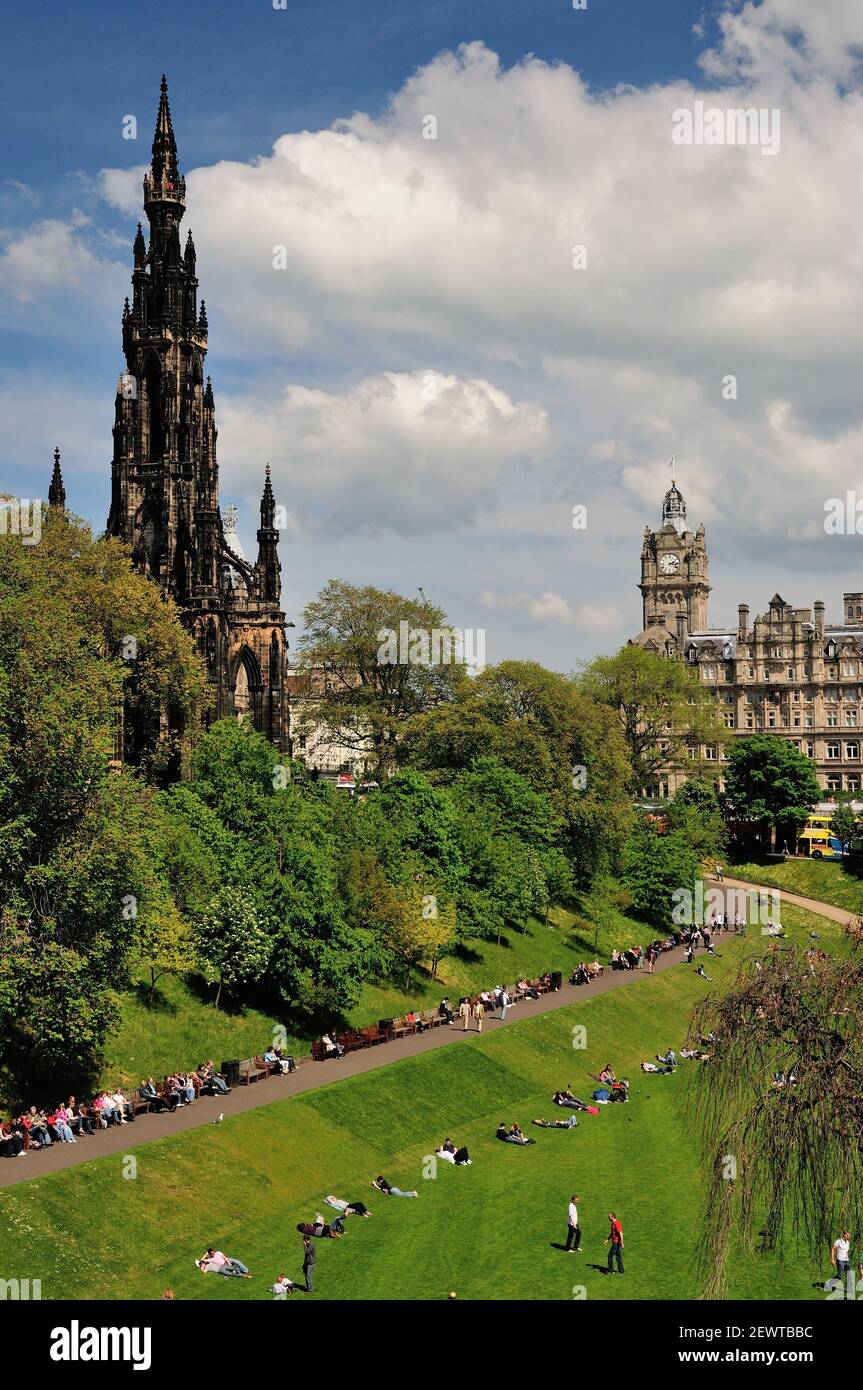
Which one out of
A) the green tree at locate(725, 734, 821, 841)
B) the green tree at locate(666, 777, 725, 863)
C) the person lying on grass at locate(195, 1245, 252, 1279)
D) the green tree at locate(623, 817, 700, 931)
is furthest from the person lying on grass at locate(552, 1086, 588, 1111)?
the green tree at locate(725, 734, 821, 841)

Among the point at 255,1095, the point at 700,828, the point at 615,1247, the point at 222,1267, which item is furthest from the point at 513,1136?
the point at 700,828

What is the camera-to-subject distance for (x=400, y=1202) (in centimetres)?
3841

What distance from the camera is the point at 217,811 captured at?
190 feet

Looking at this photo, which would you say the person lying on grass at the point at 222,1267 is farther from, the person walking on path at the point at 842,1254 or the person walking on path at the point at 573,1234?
the person walking on path at the point at 842,1254

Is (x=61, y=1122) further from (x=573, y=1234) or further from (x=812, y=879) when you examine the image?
(x=812, y=879)

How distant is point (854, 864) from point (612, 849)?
2614 cm

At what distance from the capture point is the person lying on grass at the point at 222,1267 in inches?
1267

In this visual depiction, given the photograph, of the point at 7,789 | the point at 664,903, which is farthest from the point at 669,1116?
the point at 664,903

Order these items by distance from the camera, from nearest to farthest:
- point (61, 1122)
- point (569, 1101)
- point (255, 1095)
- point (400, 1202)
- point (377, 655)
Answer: point (61, 1122) < point (400, 1202) < point (255, 1095) < point (569, 1101) < point (377, 655)

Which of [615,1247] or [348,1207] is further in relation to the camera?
[348,1207]

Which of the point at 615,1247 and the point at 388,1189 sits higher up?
the point at 615,1247

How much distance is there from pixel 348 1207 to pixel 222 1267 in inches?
214

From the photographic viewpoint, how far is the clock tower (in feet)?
604

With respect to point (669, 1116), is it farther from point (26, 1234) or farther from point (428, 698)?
point (428, 698)
